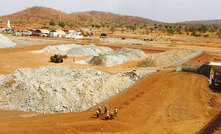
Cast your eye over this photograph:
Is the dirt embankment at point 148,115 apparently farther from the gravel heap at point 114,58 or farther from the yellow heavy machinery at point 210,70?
the gravel heap at point 114,58

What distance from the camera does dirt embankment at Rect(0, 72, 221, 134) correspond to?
541 inches

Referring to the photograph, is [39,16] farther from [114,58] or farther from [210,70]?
[210,70]

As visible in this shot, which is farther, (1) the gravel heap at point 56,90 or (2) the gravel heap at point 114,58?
(2) the gravel heap at point 114,58

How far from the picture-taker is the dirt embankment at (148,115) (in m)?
13.7

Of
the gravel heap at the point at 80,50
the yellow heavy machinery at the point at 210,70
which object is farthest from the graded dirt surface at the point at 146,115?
the gravel heap at the point at 80,50

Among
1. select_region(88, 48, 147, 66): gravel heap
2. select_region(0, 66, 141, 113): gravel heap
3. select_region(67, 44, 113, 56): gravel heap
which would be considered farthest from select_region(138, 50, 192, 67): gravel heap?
select_region(67, 44, 113, 56): gravel heap

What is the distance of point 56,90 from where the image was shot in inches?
690

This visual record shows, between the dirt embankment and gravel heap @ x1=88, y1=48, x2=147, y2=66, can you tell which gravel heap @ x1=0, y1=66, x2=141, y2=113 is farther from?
gravel heap @ x1=88, y1=48, x2=147, y2=66

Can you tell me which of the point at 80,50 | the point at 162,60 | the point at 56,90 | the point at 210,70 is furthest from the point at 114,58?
the point at 56,90

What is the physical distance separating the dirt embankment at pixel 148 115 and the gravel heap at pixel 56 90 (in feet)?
3.80

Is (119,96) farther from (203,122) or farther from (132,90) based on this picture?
(203,122)

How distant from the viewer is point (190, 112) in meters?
16.5

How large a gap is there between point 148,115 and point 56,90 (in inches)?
335

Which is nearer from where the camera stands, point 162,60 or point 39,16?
point 162,60
